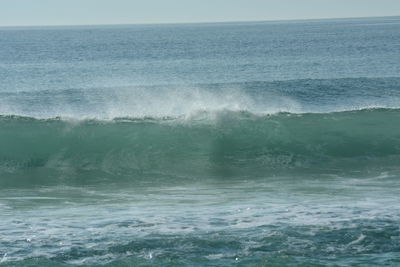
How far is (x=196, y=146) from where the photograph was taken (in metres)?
24.9

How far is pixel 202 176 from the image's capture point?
21641 mm

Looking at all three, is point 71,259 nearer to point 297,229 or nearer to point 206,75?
point 297,229

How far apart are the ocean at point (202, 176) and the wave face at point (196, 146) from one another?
0.05 meters

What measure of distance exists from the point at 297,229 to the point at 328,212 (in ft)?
4.63

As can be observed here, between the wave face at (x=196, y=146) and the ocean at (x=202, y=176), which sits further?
the wave face at (x=196, y=146)

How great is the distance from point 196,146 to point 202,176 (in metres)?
3.34

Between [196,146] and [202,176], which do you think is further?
[196,146]

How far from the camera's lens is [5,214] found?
16.3m

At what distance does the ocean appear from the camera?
1349 cm

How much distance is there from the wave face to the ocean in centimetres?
5

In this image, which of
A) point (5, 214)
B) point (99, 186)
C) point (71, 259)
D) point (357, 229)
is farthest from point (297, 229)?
point (99, 186)

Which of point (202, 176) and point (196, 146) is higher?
point (196, 146)

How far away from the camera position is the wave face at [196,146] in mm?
22375

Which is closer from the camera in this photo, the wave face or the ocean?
the ocean
